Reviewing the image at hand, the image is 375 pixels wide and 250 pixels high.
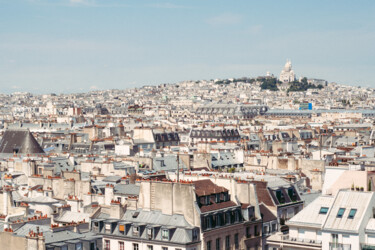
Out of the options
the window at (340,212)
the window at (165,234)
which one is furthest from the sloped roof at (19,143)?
the window at (340,212)

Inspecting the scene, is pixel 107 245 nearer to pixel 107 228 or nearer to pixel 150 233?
pixel 107 228

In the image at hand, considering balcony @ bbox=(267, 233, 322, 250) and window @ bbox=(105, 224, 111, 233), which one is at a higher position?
balcony @ bbox=(267, 233, 322, 250)

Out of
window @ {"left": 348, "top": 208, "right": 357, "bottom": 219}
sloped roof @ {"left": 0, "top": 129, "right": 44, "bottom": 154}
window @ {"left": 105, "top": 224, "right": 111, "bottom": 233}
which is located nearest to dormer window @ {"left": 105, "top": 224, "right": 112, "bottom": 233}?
window @ {"left": 105, "top": 224, "right": 111, "bottom": 233}

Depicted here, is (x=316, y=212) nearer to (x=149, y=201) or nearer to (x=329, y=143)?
(x=149, y=201)

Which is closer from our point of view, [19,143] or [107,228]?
[107,228]

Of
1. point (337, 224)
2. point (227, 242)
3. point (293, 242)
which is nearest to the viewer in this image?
point (337, 224)

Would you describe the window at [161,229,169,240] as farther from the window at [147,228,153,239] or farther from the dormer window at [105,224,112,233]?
the dormer window at [105,224,112,233]

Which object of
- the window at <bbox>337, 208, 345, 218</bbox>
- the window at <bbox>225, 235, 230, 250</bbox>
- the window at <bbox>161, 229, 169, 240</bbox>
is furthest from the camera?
the window at <bbox>225, 235, 230, 250</bbox>

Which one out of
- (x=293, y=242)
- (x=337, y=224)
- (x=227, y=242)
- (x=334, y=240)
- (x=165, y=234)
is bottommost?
(x=227, y=242)

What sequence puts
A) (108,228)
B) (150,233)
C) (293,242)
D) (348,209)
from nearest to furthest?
(348,209) < (293,242) < (150,233) < (108,228)

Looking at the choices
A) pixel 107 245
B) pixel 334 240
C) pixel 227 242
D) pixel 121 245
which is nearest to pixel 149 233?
pixel 121 245
